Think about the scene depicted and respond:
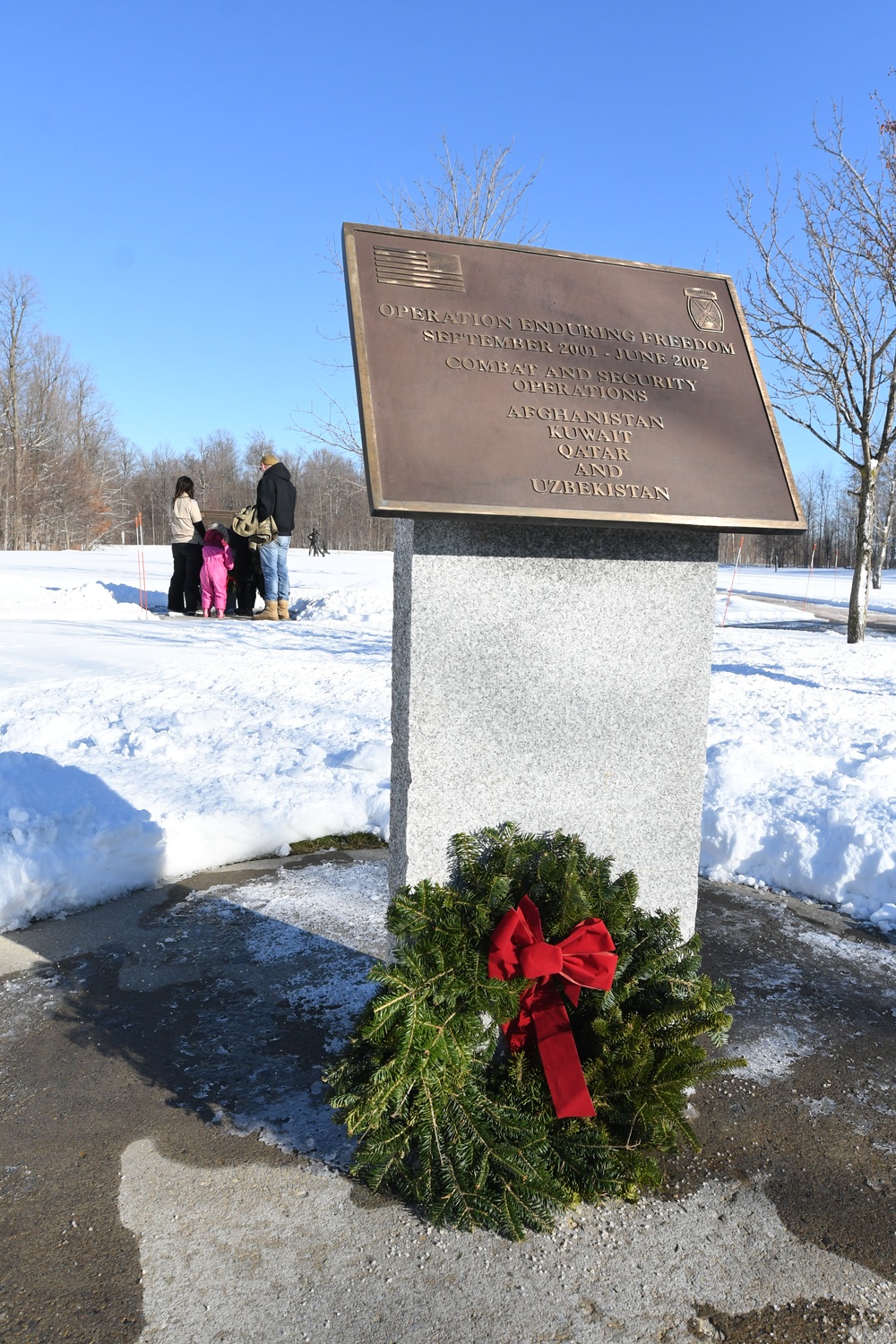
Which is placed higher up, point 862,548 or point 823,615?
point 862,548

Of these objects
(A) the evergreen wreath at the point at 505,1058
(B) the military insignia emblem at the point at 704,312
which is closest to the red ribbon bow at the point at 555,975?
(A) the evergreen wreath at the point at 505,1058

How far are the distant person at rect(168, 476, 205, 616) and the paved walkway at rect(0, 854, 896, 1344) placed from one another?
9.95 meters

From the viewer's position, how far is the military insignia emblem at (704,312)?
3.06m

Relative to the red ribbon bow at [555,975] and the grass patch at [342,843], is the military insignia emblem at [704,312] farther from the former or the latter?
the grass patch at [342,843]

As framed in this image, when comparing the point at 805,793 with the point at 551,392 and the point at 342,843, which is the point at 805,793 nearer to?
the point at 342,843

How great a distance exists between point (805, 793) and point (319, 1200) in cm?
350

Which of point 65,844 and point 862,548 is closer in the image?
point 65,844

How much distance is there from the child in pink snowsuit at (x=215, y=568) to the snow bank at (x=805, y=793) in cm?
752

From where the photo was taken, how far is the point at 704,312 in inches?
121

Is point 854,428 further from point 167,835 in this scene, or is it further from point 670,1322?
point 670,1322

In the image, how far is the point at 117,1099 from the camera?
107 inches

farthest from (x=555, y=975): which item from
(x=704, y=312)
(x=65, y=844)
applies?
(x=65, y=844)

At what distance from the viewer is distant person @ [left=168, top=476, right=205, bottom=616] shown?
12.7m

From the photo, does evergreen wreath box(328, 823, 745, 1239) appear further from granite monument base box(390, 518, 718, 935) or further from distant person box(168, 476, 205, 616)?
distant person box(168, 476, 205, 616)
